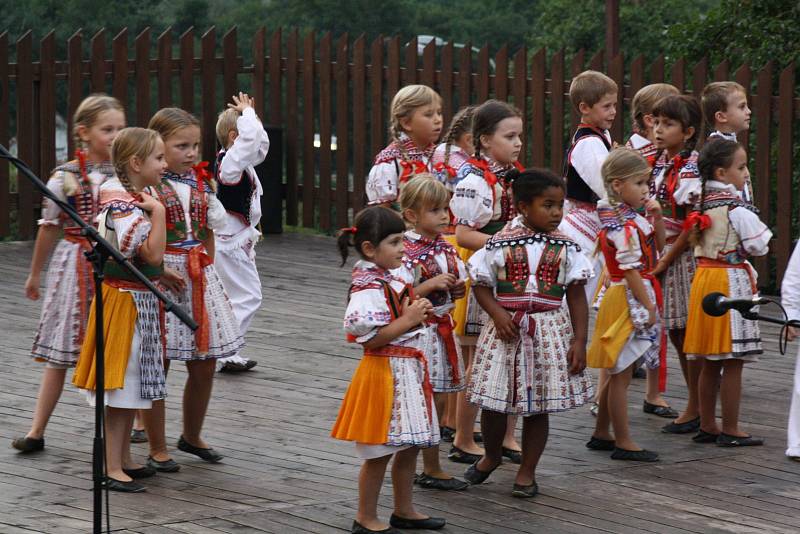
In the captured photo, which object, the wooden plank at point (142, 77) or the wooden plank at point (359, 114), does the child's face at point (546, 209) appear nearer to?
the wooden plank at point (359, 114)

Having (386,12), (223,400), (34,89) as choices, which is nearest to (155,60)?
(34,89)

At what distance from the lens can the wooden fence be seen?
Answer: 11.4 metres

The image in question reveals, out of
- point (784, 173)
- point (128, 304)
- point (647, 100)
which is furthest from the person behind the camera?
point (784, 173)

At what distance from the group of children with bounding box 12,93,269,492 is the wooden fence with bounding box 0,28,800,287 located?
5.94 meters

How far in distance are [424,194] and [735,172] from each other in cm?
185

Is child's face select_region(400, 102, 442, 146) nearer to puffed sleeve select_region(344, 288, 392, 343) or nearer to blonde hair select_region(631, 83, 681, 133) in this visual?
blonde hair select_region(631, 83, 681, 133)

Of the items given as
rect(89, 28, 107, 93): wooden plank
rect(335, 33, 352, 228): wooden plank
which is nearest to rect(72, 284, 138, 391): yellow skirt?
rect(89, 28, 107, 93): wooden plank

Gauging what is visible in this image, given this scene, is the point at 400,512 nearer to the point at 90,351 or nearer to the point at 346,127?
the point at 90,351

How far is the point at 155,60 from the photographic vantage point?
44.9ft

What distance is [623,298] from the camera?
266 inches

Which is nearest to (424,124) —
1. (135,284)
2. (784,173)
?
(135,284)

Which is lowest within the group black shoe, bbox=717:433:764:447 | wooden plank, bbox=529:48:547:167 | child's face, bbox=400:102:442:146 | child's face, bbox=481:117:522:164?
black shoe, bbox=717:433:764:447

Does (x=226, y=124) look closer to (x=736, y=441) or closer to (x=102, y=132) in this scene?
(x=102, y=132)

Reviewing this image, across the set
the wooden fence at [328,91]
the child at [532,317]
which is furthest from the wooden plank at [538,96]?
the child at [532,317]
